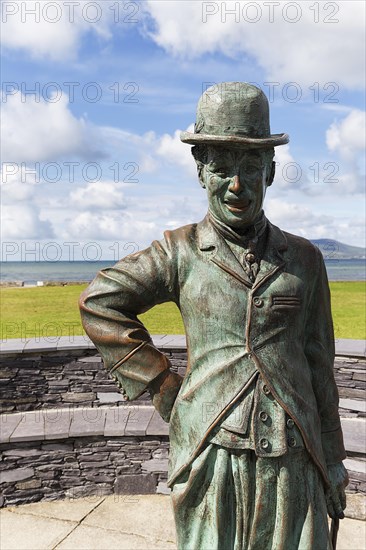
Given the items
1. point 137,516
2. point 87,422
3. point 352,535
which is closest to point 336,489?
point 352,535

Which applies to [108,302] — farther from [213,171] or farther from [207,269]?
[213,171]

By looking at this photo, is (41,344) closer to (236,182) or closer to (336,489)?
(336,489)

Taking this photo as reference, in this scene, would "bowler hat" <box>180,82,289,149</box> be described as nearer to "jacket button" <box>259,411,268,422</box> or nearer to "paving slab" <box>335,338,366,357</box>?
"jacket button" <box>259,411,268,422</box>

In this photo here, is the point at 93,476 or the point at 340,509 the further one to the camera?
the point at 93,476

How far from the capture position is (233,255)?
2.03m

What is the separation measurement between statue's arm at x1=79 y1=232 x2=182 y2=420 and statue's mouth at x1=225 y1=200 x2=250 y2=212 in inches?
11.9

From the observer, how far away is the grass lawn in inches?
322

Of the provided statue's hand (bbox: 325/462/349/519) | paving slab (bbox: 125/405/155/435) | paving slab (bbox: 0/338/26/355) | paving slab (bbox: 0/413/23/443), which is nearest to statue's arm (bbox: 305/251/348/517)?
statue's hand (bbox: 325/462/349/519)

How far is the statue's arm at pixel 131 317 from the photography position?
2043 millimetres

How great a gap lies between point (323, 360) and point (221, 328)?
0.49m

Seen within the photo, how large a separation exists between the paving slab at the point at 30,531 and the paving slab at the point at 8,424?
732 millimetres

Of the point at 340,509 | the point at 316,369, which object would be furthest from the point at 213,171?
the point at 340,509

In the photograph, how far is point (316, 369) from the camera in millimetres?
2166

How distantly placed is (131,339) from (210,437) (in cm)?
48
